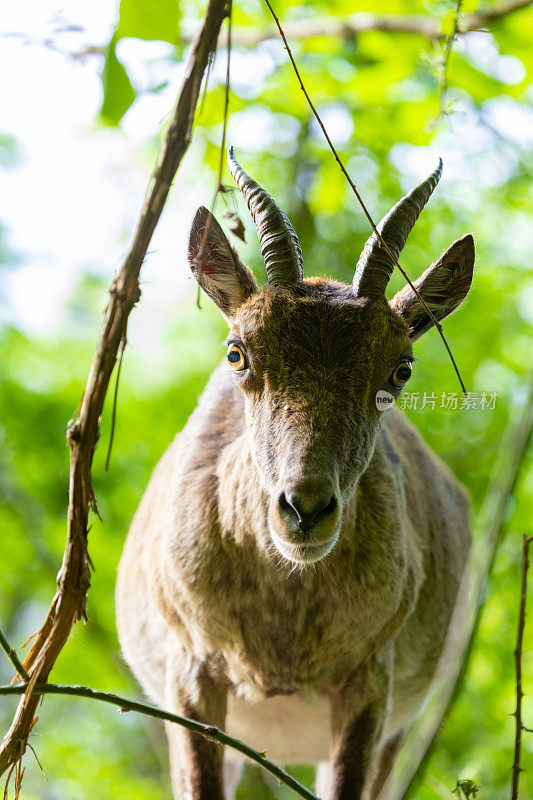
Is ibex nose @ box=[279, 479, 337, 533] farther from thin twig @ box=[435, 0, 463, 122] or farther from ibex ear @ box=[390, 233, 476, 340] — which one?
thin twig @ box=[435, 0, 463, 122]

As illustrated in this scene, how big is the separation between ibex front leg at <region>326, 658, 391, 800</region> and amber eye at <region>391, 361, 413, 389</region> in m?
1.31

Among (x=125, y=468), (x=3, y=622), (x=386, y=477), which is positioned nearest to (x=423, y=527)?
(x=386, y=477)

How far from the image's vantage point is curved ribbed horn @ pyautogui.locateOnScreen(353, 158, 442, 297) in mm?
2818

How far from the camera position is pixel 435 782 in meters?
4.42

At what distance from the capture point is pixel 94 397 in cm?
216

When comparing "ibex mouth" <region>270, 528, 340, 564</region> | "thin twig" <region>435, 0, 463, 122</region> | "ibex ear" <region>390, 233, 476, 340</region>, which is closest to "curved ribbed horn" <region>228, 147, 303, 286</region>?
"ibex ear" <region>390, 233, 476, 340</region>

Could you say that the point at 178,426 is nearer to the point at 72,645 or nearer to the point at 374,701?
the point at 72,645

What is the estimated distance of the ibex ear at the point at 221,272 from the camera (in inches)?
123

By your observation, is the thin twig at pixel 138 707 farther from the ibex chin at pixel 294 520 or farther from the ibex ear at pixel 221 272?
the ibex ear at pixel 221 272

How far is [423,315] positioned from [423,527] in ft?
5.06

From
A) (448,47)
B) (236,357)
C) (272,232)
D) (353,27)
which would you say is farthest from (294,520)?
(353,27)

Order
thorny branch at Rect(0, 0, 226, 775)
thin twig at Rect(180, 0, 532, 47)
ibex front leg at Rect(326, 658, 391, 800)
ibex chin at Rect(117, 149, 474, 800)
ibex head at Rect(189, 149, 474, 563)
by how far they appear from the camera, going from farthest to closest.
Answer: thin twig at Rect(180, 0, 532, 47) → ibex front leg at Rect(326, 658, 391, 800) → ibex chin at Rect(117, 149, 474, 800) → ibex head at Rect(189, 149, 474, 563) → thorny branch at Rect(0, 0, 226, 775)

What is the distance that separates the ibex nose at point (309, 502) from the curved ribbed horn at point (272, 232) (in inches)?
33.5

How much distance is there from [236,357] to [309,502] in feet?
2.43
